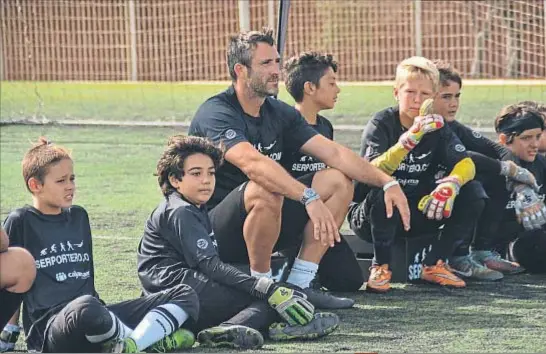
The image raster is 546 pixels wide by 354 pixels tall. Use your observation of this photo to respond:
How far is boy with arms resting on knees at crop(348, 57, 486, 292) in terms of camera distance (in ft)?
20.1

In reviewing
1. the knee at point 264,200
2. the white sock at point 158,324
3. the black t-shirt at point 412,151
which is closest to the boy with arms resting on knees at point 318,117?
the black t-shirt at point 412,151

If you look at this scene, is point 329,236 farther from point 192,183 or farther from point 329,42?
point 329,42

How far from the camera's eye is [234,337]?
15.8ft

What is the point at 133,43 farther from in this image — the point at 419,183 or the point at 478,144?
the point at 419,183

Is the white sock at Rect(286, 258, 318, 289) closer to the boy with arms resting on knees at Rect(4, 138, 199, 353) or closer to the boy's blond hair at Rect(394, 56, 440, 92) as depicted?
the boy with arms resting on knees at Rect(4, 138, 199, 353)

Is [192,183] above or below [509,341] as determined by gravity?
above

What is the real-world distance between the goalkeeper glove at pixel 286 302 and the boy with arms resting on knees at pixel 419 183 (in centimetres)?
122

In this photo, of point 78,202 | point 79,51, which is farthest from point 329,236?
point 79,51

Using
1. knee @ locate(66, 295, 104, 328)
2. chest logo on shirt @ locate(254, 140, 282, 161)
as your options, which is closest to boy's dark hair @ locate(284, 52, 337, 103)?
chest logo on shirt @ locate(254, 140, 282, 161)

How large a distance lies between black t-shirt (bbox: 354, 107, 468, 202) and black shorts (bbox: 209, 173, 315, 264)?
54cm

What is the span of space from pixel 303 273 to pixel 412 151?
39.3 inches

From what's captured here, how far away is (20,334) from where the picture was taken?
5.17m

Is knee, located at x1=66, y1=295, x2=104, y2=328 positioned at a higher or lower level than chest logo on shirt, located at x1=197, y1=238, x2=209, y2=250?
lower

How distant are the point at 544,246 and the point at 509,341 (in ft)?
5.58
